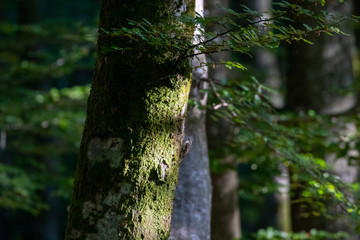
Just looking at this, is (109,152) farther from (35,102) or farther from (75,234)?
(35,102)

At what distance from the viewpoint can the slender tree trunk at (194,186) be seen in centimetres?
276

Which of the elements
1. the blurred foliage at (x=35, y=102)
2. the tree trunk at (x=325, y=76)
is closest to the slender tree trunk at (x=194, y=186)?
the tree trunk at (x=325, y=76)

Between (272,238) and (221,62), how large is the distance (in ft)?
11.6

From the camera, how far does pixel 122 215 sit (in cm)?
167

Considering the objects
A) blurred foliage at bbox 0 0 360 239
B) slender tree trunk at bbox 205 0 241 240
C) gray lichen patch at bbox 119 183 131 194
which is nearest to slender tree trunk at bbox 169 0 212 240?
blurred foliage at bbox 0 0 360 239

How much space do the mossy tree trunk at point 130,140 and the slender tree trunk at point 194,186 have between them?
889 millimetres

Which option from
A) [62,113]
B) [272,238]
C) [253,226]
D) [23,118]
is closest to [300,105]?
[272,238]

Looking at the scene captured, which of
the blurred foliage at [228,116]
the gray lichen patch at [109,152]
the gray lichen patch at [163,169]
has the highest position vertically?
the blurred foliage at [228,116]

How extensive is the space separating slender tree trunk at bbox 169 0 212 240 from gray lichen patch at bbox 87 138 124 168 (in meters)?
1.11

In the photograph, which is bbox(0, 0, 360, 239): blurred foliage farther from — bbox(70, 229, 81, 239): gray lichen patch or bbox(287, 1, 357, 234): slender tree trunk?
bbox(70, 229, 81, 239): gray lichen patch

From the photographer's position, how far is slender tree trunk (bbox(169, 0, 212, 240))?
2.76 m

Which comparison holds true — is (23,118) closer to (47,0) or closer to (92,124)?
(92,124)

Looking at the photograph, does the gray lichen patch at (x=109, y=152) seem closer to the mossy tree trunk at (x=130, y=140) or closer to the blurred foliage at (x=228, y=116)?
the mossy tree trunk at (x=130, y=140)

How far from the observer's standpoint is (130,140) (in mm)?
1733
